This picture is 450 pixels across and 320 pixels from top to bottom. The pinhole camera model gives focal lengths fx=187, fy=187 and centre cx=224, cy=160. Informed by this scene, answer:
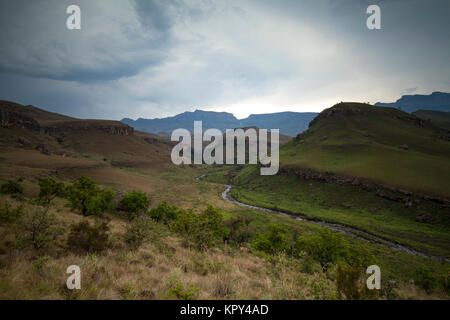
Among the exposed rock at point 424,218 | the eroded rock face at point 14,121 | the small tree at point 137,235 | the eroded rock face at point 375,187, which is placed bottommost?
the exposed rock at point 424,218

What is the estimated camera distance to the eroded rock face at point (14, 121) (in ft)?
371

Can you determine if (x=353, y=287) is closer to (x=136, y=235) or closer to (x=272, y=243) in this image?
(x=136, y=235)

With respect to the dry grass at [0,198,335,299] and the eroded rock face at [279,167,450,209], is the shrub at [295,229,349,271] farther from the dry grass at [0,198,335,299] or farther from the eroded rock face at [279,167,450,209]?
the eroded rock face at [279,167,450,209]

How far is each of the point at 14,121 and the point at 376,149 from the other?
213 m

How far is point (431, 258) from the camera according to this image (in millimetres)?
36562

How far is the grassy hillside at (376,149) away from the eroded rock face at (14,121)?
169 meters

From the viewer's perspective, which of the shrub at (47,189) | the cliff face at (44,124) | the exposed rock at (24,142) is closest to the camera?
the shrub at (47,189)

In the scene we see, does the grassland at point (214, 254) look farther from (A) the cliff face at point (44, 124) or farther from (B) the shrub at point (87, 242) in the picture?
(A) the cliff face at point (44, 124)

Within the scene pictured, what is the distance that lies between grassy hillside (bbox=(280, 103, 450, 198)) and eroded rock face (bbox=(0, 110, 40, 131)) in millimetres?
169482

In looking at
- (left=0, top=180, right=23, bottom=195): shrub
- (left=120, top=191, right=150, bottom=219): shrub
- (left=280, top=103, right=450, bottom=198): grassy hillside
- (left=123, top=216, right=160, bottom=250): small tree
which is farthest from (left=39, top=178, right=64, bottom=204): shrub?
(left=280, top=103, right=450, bottom=198): grassy hillside

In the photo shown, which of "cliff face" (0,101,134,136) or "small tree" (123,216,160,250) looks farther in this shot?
"cliff face" (0,101,134,136)

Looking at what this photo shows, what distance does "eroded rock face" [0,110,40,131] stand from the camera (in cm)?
11294

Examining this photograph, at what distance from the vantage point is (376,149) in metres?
95.7

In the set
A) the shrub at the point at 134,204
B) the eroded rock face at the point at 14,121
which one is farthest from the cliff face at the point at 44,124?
the shrub at the point at 134,204
